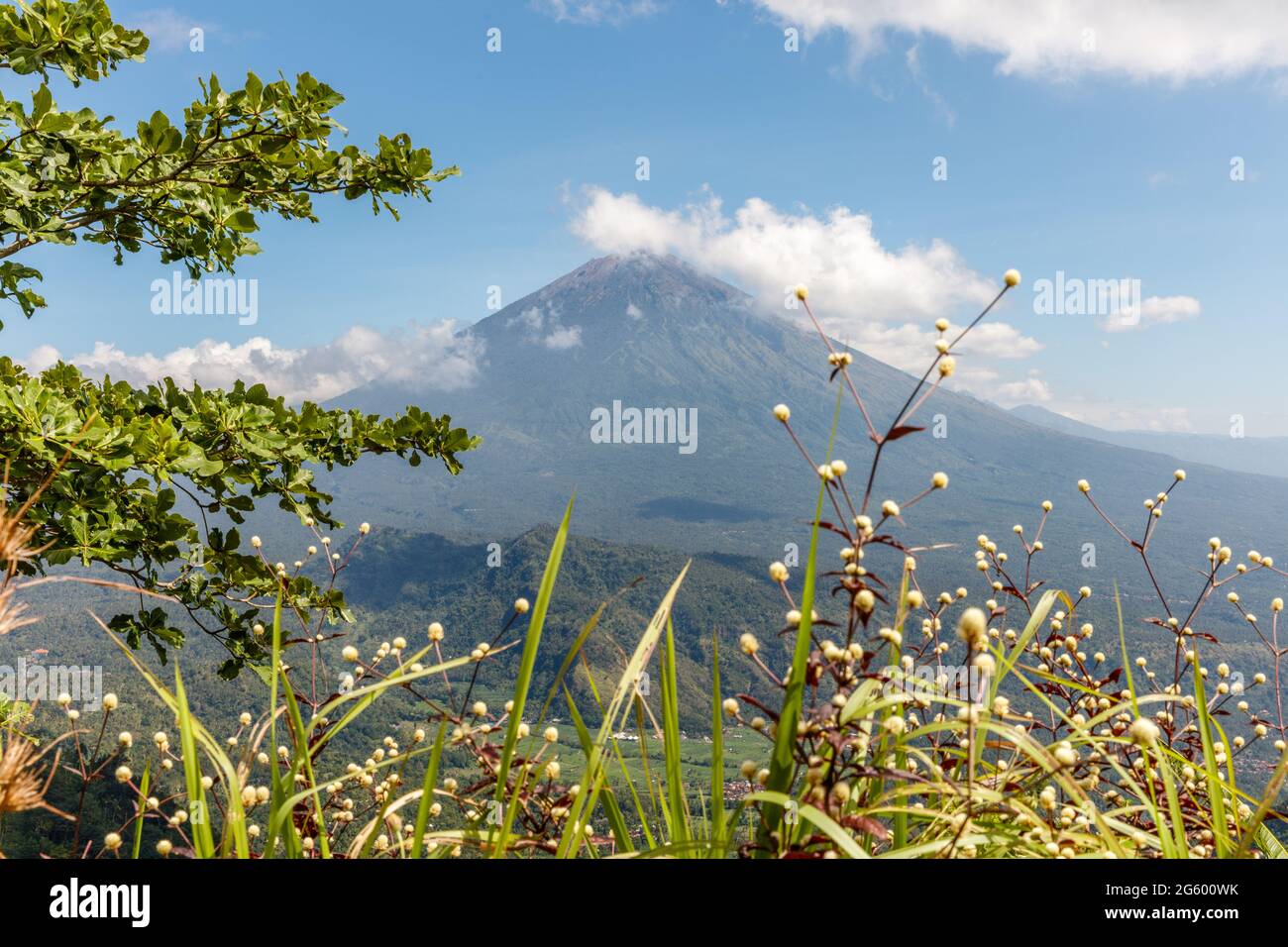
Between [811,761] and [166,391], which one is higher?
[166,391]

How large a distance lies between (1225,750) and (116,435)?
5061 millimetres

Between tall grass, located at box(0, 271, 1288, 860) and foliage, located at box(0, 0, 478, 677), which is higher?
foliage, located at box(0, 0, 478, 677)

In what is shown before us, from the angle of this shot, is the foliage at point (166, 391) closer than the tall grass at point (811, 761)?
No

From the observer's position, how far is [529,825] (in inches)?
77.8

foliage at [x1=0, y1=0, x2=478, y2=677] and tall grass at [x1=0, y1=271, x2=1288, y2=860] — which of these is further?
foliage at [x1=0, y1=0, x2=478, y2=677]

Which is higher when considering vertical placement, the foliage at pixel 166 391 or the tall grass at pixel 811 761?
Result: the foliage at pixel 166 391

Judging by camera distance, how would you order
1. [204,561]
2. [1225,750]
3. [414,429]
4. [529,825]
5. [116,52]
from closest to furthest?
[529,825], [1225,750], [116,52], [204,561], [414,429]

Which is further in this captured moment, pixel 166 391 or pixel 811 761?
pixel 166 391
